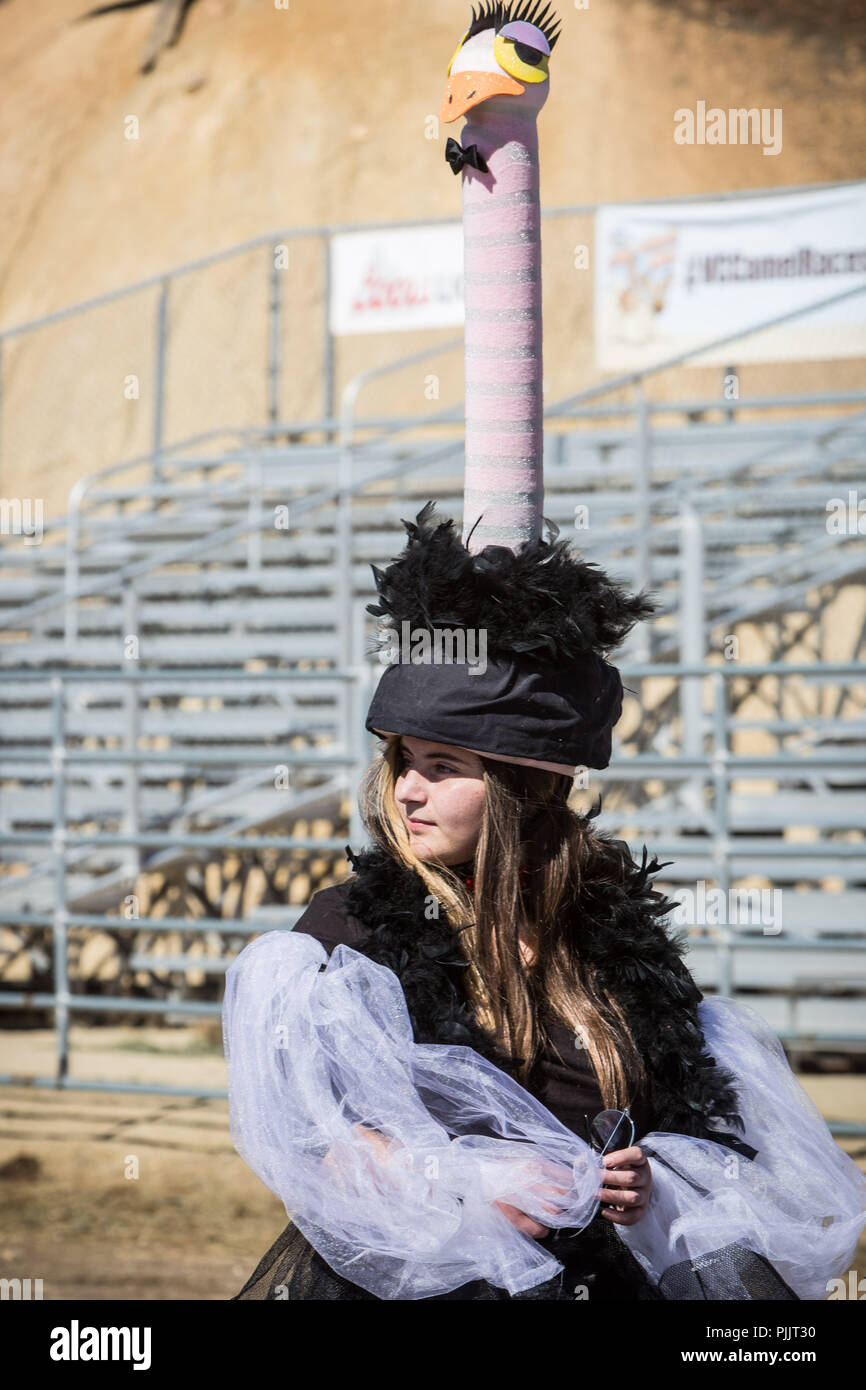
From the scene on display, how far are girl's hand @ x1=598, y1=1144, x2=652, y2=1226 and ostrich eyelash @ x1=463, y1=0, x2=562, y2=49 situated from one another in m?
1.48

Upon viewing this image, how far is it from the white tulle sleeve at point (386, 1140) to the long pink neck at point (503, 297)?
2.33 feet

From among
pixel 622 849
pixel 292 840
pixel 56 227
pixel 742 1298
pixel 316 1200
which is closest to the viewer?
pixel 316 1200

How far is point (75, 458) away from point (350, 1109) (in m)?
18.8

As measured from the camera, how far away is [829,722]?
715 cm

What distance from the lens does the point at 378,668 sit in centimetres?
678

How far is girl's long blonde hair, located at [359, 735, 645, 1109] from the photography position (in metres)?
1.90

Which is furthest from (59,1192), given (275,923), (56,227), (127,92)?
(127,92)

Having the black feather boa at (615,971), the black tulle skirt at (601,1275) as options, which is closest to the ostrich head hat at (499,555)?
the black feather boa at (615,971)

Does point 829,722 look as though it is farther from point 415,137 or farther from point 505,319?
point 415,137

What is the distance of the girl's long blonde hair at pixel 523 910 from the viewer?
1.90 meters

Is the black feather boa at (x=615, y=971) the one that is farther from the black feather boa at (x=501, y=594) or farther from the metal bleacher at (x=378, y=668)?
the metal bleacher at (x=378, y=668)

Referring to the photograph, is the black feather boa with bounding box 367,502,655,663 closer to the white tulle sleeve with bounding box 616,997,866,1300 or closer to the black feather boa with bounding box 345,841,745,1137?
the black feather boa with bounding box 345,841,745,1137

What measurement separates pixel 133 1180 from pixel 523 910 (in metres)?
4.38

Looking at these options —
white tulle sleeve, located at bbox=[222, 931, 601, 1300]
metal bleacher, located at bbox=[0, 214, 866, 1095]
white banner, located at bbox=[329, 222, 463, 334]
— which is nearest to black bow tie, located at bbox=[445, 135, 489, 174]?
white tulle sleeve, located at bbox=[222, 931, 601, 1300]
